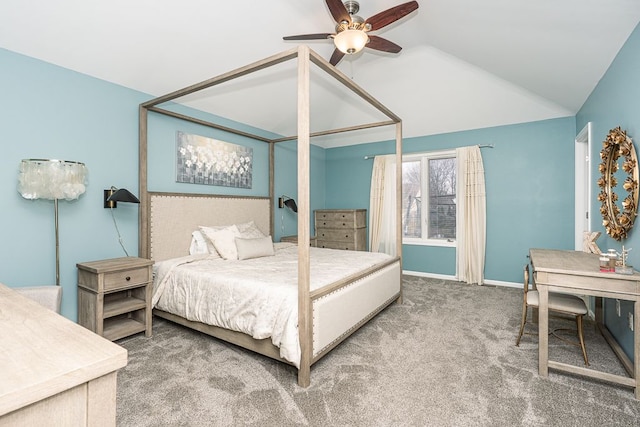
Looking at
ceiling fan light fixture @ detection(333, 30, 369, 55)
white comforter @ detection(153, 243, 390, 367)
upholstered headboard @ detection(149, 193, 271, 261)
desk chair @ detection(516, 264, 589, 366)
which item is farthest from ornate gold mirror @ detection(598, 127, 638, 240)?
upholstered headboard @ detection(149, 193, 271, 261)

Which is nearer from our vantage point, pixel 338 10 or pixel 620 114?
pixel 338 10

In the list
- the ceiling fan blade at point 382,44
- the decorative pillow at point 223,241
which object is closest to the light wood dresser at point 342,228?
the decorative pillow at point 223,241

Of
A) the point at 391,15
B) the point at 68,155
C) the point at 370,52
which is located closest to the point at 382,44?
the point at 391,15

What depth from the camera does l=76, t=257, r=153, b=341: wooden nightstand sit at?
8.11 feet

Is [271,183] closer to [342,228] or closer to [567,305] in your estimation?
[342,228]

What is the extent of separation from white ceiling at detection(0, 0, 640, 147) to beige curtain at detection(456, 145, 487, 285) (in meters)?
0.58

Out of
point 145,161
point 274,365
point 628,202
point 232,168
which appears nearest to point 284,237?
point 232,168

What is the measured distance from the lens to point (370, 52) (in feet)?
12.7

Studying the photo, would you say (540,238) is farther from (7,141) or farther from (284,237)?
(7,141)

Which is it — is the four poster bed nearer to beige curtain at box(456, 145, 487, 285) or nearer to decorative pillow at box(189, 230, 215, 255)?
decorative pillow at box(189, 230, 215, 255)

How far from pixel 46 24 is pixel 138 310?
246 centimetres

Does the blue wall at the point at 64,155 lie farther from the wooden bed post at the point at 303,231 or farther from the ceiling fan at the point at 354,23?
the wooden bed post at the point at 303,231

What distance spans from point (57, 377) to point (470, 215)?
5016 millimetres

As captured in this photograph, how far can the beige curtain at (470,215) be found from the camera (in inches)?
183
